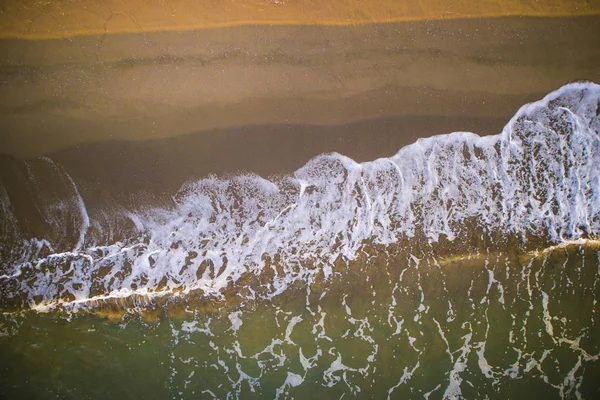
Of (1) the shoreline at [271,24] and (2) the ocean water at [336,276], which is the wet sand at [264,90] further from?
(2) the ocean water at [336,276]

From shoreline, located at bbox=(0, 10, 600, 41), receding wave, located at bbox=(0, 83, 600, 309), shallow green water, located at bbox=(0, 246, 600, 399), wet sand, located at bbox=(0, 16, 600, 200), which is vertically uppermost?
shoreline, located at bbox=(0, 10, 600, 41)

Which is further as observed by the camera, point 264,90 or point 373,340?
point 373,340

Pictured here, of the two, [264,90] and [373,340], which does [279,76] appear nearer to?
[264,90]

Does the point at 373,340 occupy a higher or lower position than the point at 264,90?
lower

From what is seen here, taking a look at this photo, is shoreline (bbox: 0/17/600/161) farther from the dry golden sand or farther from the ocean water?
the ocean water

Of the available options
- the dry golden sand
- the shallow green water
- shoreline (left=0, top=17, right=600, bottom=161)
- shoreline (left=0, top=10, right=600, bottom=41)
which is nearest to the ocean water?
the shallow green water

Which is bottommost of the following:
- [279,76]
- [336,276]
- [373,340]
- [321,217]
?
[373,340]

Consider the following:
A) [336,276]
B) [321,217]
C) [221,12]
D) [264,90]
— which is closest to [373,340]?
[336,276]
